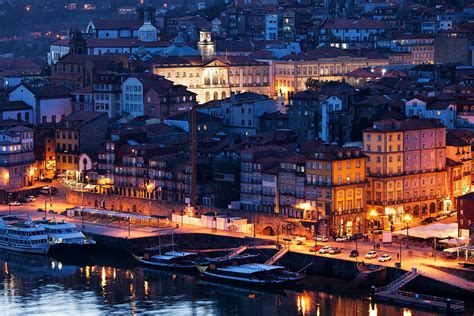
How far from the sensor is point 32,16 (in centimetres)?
14150

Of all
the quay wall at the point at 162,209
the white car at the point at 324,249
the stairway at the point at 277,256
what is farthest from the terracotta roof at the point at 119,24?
the white car at the point at 324,249

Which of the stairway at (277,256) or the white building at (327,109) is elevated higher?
the white building at (327,109)

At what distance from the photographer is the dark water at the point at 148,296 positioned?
156 feet

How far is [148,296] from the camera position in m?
49.7

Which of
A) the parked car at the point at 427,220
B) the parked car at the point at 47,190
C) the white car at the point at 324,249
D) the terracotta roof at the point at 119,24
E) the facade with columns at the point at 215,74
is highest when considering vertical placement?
the terracotta roof at the point at 119,24

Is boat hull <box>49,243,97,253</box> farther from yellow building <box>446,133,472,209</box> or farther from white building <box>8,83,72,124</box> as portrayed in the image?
white building <box>8,83,72,124</box>

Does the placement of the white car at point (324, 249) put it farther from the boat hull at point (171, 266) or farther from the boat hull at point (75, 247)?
the boat hull at point (75, 247)

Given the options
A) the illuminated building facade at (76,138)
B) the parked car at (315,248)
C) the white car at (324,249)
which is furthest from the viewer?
the illuminated building facade at (76,138)

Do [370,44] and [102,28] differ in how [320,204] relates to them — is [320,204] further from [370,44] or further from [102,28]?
[102,28]

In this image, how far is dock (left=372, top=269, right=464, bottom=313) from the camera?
46500 mm

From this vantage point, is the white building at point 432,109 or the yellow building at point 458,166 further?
the white building at point 432,109

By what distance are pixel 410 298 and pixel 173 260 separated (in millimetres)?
10073

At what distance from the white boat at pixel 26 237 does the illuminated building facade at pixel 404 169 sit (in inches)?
471

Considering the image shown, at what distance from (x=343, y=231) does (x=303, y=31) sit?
4744 centimetres
